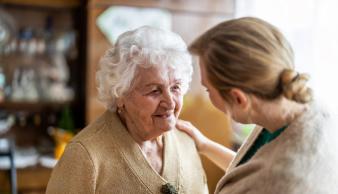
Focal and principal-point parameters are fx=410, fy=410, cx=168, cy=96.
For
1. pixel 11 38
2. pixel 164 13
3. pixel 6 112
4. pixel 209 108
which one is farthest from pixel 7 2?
pixel 209 108

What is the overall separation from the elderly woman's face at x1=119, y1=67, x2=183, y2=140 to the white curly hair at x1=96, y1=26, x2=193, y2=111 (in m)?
0.03

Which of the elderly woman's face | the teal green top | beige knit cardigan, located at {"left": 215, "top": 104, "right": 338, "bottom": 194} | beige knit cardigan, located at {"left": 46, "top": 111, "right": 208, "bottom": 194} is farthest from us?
the elderly woman's face

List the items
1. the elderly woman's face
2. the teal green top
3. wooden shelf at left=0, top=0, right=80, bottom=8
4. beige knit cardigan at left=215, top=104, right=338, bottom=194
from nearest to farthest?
beige knit cardigan at left=215, top=104, right=338, bottom=194, the teal green top, the elderly woman's face, wooden shelf at left=0, top=0, right=80, bottom=8

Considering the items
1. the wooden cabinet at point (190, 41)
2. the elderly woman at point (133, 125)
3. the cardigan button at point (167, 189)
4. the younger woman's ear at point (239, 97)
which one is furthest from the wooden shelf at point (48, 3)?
the younger woman's ear at point (239, 97)

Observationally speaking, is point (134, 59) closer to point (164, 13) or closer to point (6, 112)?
point (164, 13)

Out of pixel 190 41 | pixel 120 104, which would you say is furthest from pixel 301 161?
pixel 190 41

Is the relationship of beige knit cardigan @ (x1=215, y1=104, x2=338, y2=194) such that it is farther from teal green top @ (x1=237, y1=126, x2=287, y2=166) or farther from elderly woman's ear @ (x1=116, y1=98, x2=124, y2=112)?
elderly woman's ear @ (x1=116, y1=98, x2=124, y2=112)

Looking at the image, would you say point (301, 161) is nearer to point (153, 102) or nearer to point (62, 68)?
point (153, 102)

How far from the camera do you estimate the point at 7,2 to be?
298 cm

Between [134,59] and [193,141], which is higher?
[134,59]

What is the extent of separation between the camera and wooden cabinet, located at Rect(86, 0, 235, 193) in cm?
277

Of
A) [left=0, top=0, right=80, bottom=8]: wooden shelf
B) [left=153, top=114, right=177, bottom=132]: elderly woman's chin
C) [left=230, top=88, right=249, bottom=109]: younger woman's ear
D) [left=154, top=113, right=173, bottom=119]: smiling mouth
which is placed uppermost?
[left=230, top=88, right=249, bottom=109]: younger woman's ear

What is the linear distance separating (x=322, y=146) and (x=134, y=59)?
702 millimetres

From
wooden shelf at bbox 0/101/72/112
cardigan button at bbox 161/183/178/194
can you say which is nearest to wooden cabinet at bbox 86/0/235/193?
wooden shelf at bbox 0/101/72/112
